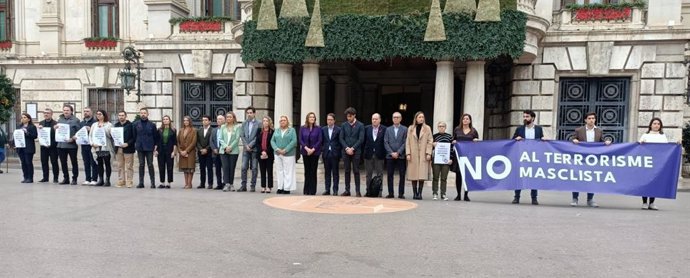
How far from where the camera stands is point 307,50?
43.9 ft

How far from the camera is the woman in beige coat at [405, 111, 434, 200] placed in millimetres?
9820

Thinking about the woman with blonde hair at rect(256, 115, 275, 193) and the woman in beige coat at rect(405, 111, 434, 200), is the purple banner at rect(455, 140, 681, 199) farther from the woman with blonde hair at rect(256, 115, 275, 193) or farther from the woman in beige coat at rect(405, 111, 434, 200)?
the woman with blonde hair at rect(256, 115, 275, 193)

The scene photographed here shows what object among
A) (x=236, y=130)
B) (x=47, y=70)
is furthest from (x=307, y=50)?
(x=47, y=70)

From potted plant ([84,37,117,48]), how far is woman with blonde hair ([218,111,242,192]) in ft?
43.5

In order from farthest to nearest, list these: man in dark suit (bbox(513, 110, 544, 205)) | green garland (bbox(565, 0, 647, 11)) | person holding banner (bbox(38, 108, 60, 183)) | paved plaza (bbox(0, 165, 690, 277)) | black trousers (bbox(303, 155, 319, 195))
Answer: green garland (bbox(565, 0, 647, 11)) < person holding banner (bbox(38, 108, 60, 183)) < black trousers (bbox(303, 155, 319, 195)) < man in dark suit (bbox(513, 110, 544, 205)) < paved plaza (bbox(0, 165, 690, 277))

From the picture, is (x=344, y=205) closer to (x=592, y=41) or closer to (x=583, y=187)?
(x=583, y=187)

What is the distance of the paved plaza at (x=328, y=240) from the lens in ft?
16.4

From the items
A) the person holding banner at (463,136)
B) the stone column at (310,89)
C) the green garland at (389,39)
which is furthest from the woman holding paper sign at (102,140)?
the person holding banner at (463,136)

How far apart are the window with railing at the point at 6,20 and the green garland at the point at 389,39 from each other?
16.2m

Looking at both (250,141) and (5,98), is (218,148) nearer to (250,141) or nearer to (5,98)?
(250,141)

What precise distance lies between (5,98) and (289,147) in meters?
16.1

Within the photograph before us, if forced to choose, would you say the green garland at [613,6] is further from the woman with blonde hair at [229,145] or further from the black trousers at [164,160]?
the black trousers at [164,160]

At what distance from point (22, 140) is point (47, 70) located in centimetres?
1174

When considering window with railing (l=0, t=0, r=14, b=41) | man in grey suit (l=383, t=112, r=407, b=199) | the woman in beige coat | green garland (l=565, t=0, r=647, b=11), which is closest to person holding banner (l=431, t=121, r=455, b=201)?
the woman in beige coat
